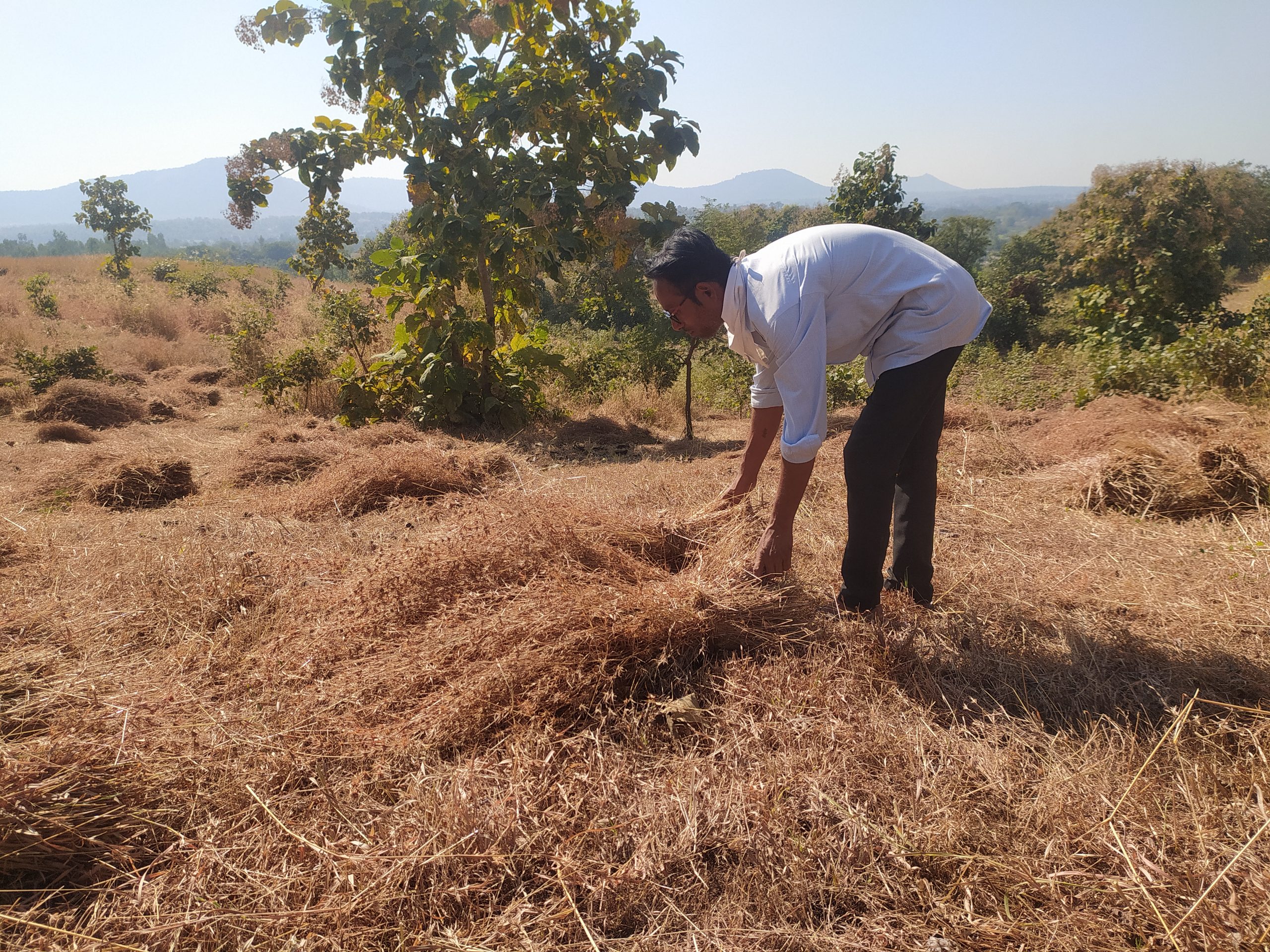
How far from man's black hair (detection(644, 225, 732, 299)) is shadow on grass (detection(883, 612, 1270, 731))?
1291mm

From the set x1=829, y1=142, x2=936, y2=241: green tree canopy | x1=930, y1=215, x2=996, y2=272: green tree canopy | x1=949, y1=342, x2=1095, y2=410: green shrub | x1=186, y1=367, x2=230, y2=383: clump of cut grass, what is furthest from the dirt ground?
x1=930, y1=215, x2=996, y2=272: green tree canopy

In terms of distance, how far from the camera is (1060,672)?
2.11 metres

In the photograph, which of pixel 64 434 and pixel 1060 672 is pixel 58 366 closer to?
pixel 64 434

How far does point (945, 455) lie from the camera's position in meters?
4.91

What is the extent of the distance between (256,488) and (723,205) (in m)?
45.3

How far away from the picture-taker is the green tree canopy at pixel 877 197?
12.0 meters

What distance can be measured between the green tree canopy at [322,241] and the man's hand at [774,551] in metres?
5.54

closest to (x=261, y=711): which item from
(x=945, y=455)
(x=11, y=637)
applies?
(x=11, y=637)

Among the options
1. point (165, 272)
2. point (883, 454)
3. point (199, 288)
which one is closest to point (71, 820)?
point (883, 454)

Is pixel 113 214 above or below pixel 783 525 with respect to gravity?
above

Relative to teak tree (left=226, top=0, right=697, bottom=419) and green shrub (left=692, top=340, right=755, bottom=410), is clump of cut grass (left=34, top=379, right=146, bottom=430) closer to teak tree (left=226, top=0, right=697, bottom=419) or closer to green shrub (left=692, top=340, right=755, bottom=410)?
teak tree (left=226, top=0, right=697, bottom=419)

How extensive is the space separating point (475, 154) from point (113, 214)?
27.2m

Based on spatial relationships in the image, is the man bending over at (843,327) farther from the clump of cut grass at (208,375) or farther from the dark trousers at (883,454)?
the clump of cut grass at (208,375)

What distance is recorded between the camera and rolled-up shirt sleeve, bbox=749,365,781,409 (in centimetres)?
246
